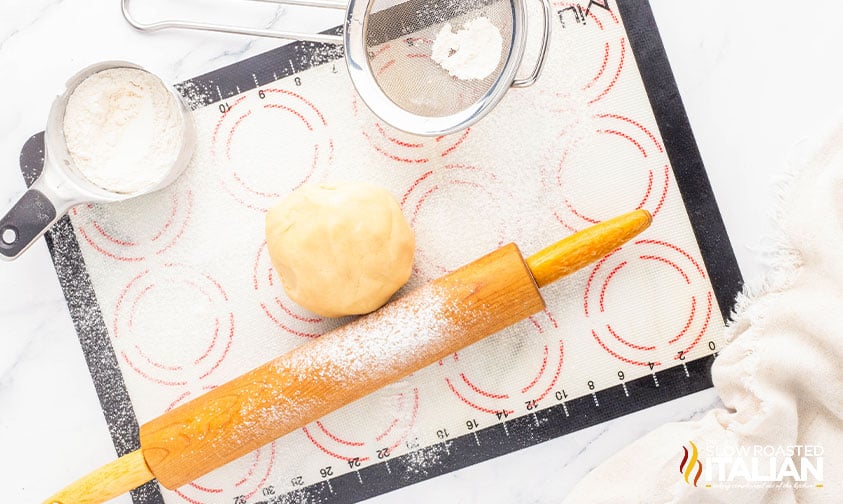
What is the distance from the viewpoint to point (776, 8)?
2.88ft

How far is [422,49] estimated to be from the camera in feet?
2.77

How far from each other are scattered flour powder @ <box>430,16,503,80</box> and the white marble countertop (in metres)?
0.18

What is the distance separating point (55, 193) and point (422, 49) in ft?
1.65

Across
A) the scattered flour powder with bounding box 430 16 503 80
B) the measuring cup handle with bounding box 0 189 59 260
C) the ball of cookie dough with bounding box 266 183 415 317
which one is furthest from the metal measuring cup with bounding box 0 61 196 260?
the scattered flour powder with bounding box 430 16 503 80

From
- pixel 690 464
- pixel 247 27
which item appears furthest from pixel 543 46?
pixel 690 464

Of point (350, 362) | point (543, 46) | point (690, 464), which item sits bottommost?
point (690, 464)

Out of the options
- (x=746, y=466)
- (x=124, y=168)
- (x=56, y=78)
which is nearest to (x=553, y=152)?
(x=746, y=466)

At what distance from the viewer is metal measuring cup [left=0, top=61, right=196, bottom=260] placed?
0.83 m

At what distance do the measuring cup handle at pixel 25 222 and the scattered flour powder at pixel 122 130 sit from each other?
0.06 m

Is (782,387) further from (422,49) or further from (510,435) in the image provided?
(422,49)

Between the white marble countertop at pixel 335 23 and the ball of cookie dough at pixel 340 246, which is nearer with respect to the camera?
the ball of cookie dough at pixel 340 246

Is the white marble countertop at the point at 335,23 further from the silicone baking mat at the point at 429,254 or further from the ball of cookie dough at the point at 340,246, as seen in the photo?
the ball of cookie dough at the point at 340,246

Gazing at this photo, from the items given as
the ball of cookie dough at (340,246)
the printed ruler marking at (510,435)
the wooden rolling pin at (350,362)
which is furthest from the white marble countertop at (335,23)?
the ball of cookie dough at (340,246)

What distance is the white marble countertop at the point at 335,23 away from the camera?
34.3 inches
